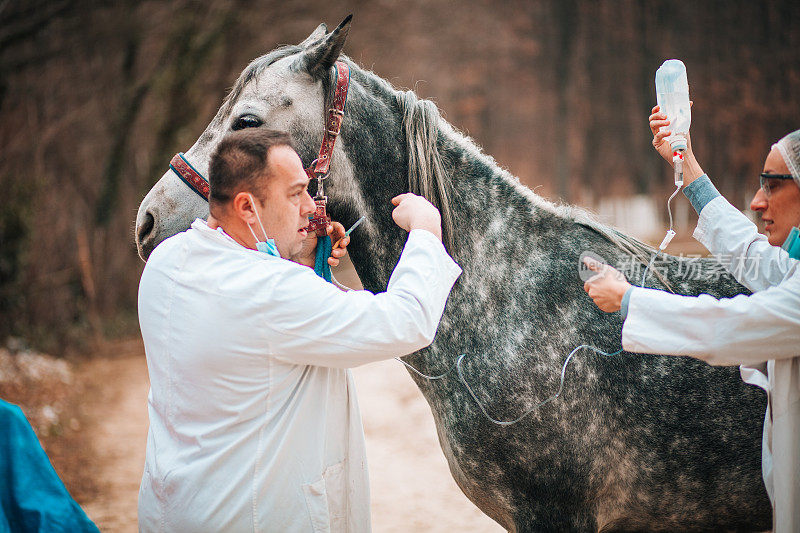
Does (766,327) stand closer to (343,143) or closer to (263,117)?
(343,143)

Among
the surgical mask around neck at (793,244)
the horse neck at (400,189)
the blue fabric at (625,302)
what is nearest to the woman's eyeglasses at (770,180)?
the surgical mask around neck at (793,244)

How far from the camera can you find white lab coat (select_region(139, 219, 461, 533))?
1.72 m

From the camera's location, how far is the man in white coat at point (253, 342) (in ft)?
5.65

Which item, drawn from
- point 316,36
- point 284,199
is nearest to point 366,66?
point 316,36

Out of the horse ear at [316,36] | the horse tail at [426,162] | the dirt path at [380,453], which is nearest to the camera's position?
A: the horse tail at [426,162]

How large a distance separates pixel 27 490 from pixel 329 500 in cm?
96

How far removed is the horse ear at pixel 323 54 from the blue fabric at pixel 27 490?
1.57m

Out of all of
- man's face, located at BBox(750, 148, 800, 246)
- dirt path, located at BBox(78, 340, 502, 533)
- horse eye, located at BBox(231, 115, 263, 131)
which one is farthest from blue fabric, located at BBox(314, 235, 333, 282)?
dirt path, located at BBox(78, 340, 502, 533)

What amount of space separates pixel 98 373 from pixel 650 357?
27.4 feet

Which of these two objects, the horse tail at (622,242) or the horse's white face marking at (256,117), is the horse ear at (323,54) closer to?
the horse's white face marking at (256,117)

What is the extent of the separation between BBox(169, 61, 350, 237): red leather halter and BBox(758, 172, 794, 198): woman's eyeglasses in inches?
56.6

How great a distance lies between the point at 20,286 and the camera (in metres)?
8.73

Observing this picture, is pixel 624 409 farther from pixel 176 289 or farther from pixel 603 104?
pixel 603 104

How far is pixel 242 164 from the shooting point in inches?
70.2
